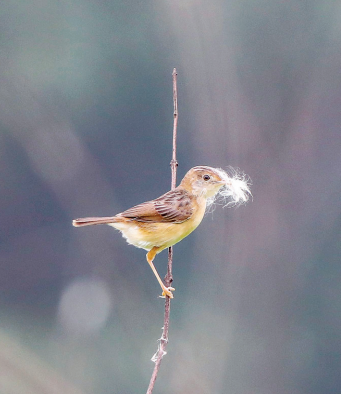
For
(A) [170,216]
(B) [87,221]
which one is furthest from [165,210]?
(B) [87,221]

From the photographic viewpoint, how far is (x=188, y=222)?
27.0 inches

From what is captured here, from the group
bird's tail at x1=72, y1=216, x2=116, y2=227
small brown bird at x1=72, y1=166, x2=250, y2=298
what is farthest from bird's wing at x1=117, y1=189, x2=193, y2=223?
bird's tail at x1=72, y1=216, x2=116, y2=227

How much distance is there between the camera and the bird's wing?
69 cm

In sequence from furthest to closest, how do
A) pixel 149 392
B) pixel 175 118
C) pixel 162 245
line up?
pixel 162 245
pixel 175 118
pixel 149 392

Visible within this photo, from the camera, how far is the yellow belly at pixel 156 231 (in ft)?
2.22

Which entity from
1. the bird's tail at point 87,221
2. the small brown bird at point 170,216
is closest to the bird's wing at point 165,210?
the small brown bird at point 170,216

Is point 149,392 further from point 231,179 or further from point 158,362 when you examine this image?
point 231,179

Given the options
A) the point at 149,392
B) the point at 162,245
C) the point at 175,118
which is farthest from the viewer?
the point at 162,245

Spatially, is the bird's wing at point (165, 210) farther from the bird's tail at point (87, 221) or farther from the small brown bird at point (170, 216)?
the bird's tail at point (87, 221)

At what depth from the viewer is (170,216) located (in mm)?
683

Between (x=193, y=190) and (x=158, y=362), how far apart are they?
309 millimetres

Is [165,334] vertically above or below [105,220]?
below

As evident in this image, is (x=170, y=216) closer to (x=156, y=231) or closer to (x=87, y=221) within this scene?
(x=156, y=231)

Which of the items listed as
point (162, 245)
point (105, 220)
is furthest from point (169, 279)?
point (105, 220)
